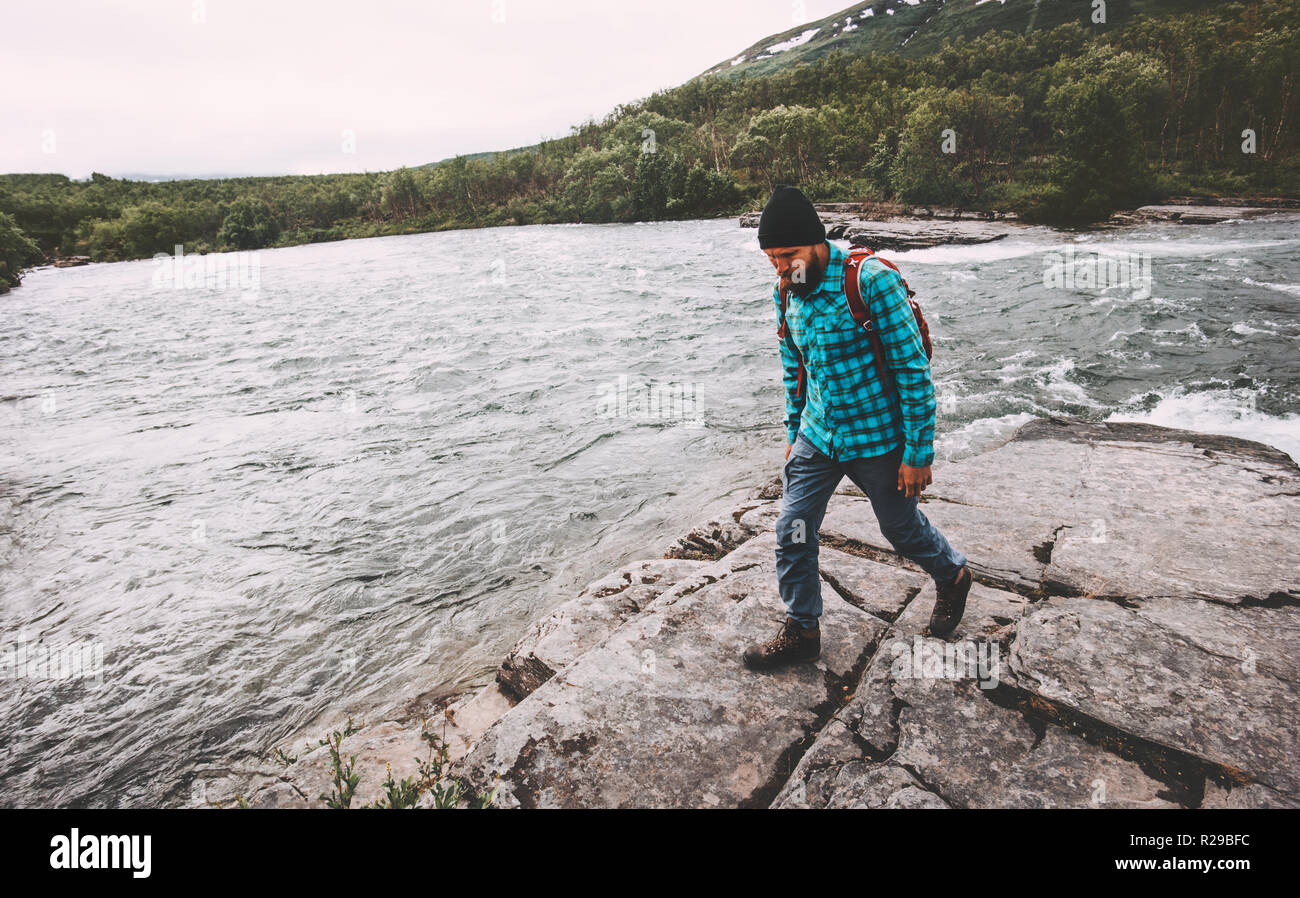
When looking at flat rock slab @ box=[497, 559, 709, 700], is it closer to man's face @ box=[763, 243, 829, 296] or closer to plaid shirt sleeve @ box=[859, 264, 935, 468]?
plaid shirt sleeve @ box=[859, 264, 935, 468]

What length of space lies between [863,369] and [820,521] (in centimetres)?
79

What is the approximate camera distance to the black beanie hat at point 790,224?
279cm

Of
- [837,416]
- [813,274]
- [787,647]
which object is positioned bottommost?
[787,647]

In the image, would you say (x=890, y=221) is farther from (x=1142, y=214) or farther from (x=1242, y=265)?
(x=1242, y=265)

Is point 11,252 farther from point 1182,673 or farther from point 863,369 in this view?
point 1182,673

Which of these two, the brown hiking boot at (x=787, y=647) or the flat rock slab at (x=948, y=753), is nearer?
the flat rock slab at (x=948, y=753)

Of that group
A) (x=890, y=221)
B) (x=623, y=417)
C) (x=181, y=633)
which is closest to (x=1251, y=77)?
(x=890, y=221)

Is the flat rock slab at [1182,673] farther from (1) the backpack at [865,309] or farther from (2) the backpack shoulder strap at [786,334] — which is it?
(2) the backpack shoulder strap at [786,334]

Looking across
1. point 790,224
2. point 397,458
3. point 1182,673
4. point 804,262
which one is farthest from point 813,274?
point 397,458

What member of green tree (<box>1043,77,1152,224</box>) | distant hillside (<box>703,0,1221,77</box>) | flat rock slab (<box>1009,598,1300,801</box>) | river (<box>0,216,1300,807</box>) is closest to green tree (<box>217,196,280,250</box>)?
river (<box>0,216,1300,807</box>)

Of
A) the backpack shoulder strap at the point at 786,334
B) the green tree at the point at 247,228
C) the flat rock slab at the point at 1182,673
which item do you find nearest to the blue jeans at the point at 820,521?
the backpack shoulder strap at the point at 786,334

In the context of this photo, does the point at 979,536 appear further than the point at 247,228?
No

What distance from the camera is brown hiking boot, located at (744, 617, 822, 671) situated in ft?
10.9

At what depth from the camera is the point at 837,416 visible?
9.77 feet
